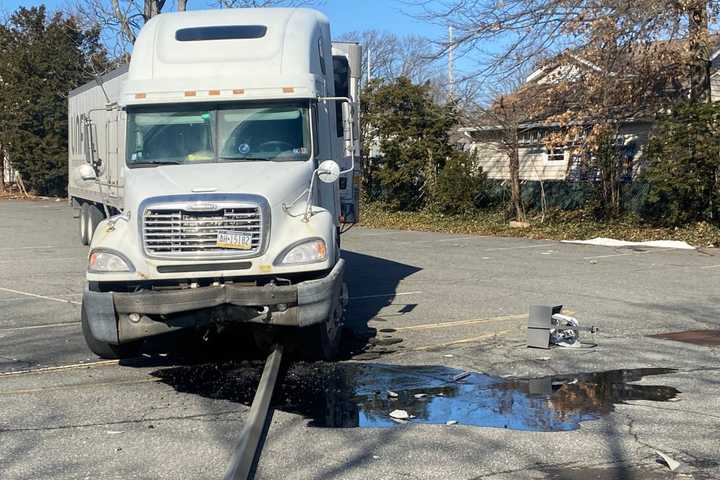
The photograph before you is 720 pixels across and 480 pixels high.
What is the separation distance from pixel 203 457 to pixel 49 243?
18.0 metres

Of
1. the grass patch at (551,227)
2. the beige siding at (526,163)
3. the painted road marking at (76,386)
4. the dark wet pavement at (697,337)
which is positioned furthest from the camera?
the beige siding at (526,163)

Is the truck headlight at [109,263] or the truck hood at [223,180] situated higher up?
the truck hood at [223,180]

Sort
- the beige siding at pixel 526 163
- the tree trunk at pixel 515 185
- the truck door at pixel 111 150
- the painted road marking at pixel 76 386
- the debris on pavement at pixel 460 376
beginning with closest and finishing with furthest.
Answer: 1. the painted road marking at pixel 76 386
2. the debris on pavement at pixel 460 376
3. the truck door at pixel 111 150
4. the tree trunk at pixel 515 185
5. the beige siding at pixel 526 163

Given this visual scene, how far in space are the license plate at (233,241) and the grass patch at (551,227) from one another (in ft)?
50.2

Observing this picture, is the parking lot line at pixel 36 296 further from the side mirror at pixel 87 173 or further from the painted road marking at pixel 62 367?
the painted road marking at pixel 62 367

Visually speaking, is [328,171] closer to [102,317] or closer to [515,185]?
[102,317]

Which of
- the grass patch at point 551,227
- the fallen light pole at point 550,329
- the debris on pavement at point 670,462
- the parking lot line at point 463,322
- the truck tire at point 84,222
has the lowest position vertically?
the debris on pavement at point 670,462

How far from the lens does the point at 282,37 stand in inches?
394

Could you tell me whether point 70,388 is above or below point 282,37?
below

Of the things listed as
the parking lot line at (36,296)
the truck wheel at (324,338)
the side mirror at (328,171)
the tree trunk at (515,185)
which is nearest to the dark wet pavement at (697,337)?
the truck wheel at (324,338)

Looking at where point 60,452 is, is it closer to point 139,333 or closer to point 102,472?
point 102,472

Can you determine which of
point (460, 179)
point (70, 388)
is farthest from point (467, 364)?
point (460, 179)

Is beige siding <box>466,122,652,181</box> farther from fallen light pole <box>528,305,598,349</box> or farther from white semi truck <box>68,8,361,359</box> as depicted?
fallen light pole <box>528,305,598,349</box>

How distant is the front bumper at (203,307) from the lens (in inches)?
308
